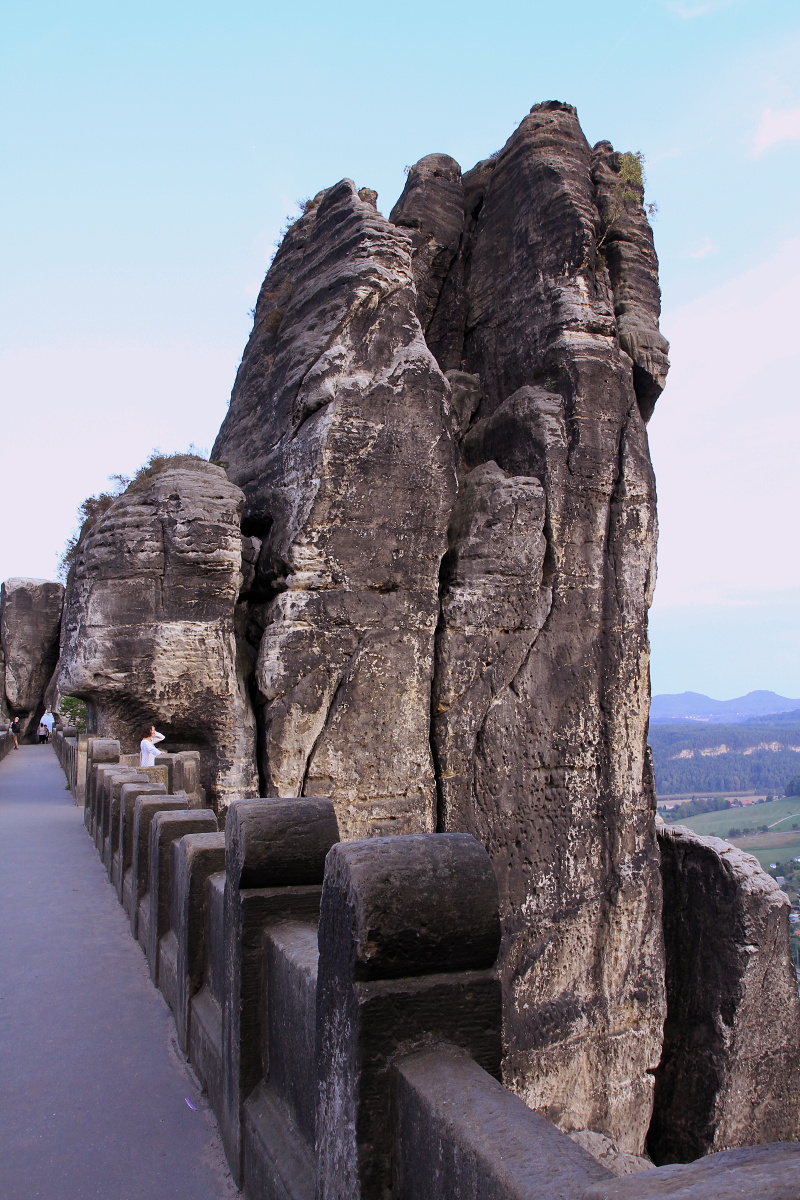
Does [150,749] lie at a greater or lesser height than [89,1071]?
greater

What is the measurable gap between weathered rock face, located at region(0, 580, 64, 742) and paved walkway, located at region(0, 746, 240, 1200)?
27.4 meters

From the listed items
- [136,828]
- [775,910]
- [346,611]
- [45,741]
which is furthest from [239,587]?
[45,741]

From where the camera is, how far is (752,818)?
11175 cm

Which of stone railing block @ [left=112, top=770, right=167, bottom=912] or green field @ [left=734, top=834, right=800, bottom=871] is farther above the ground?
→ stone railing block @ [left=112, top=770, right=167, bottom=912]

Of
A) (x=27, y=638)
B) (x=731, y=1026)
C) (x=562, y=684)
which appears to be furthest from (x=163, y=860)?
(x=27, y=638)

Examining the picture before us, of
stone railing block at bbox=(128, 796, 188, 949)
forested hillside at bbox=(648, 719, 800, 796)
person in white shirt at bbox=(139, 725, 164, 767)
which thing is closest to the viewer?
stone railing block at bbox=(128, 796, 188, 949)

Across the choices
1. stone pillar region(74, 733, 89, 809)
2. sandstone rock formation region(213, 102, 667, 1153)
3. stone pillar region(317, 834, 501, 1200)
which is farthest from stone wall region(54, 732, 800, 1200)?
stone pillar region(74, 733, 89, 809)

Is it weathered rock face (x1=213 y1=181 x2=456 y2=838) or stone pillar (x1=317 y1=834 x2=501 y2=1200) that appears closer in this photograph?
stone pillar (x1=317 y1=834 x2=501 y2=1200)

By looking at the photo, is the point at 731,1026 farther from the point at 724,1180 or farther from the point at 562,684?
the point at 724,1180

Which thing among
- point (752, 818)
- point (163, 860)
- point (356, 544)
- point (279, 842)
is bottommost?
point (752, 818)

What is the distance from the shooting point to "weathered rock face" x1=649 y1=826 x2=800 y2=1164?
515 inches

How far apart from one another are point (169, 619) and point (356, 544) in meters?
2.69

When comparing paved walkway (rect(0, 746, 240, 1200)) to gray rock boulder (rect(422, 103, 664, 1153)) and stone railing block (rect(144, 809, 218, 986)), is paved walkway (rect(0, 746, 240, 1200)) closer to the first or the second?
stone railing block (rect(144, 809, 218, 986))

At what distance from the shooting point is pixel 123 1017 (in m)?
4.91
